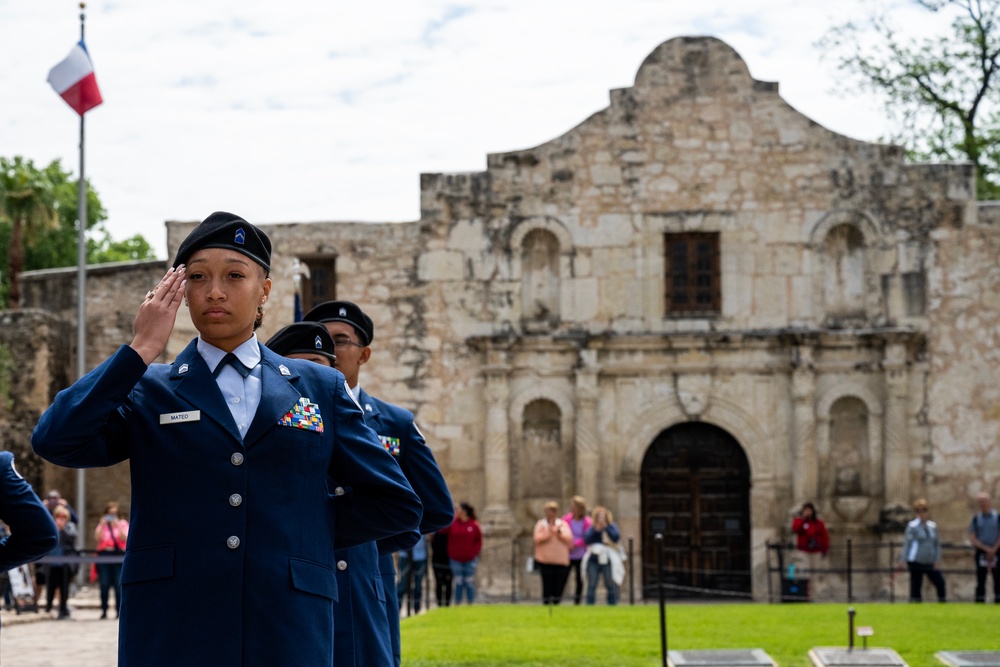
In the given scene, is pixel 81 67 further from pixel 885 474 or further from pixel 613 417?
pixel 885 474

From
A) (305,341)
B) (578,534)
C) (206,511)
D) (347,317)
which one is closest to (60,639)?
(578,534)

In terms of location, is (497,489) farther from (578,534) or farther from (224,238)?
(224,238)

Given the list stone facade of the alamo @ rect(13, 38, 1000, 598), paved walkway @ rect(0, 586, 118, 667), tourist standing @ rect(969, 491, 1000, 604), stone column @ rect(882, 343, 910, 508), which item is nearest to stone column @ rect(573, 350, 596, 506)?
stone facade of the alamo @ rect(13, 38, 1000, 598)

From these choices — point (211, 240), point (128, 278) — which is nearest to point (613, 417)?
point (128, 278)

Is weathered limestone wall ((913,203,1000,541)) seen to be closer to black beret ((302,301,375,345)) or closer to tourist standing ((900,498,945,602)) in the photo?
tourist standing ((900,498,945,602))

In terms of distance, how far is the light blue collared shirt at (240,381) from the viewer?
14.3 feet

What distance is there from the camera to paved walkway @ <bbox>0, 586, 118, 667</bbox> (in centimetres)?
1391

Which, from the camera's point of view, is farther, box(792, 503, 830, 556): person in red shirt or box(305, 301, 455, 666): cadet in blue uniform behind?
box(792, 503, 830, 556): person in red shirt

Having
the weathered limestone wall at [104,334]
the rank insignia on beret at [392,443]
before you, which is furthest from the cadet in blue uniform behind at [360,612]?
the weathered limestone wall at [104,334]

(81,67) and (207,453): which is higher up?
(81,67)

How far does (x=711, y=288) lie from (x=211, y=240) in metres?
21.2

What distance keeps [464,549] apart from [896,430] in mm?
6898

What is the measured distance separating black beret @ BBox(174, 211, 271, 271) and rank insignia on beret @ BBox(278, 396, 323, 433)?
401 mm

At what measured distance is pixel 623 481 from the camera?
24.8 m
